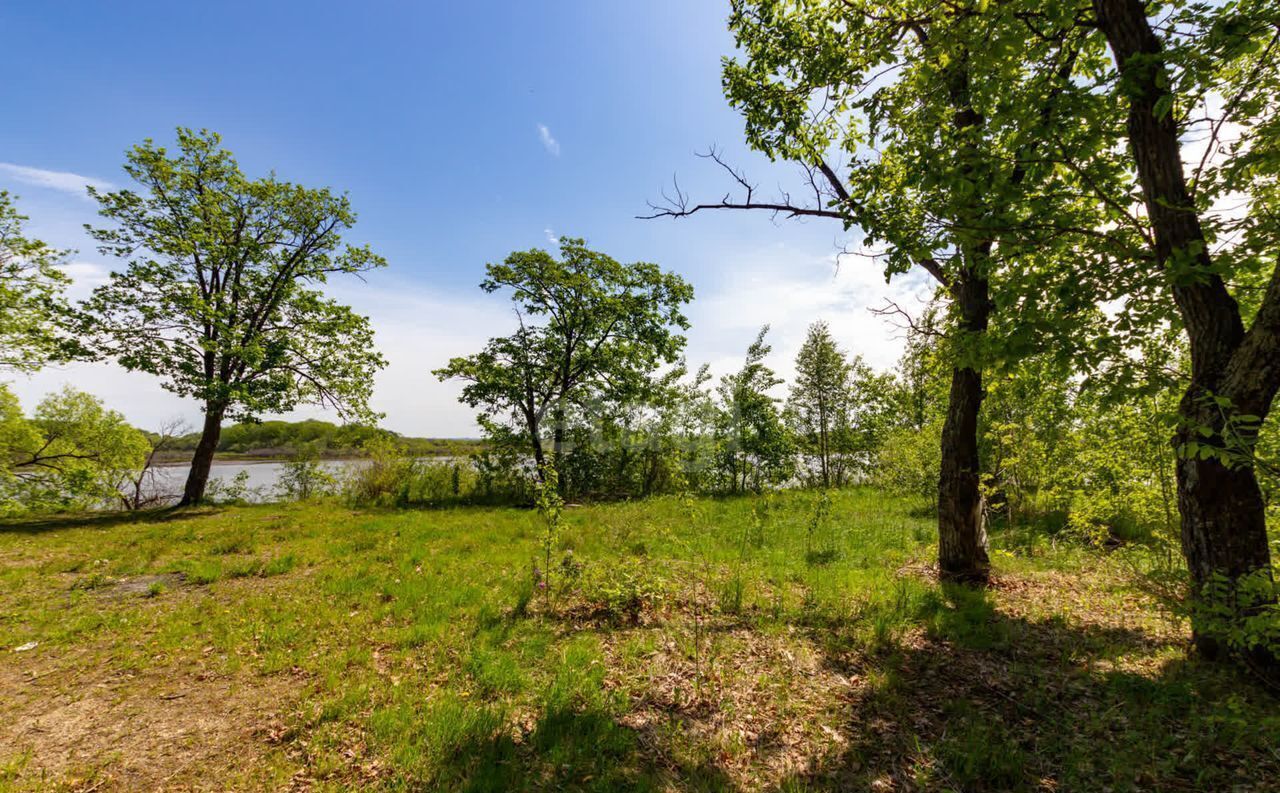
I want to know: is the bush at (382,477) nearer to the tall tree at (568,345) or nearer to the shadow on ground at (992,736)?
the tall tree at (568,345)

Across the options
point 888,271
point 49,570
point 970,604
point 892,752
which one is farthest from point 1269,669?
point 49,570

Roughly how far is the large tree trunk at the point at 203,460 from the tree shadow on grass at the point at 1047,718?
22.0 metres

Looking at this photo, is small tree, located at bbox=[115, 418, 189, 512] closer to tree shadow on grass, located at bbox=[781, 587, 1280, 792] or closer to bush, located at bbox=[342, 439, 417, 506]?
bush, located at bbox=[342, 439, 417, 506]

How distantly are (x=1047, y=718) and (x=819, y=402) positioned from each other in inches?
933

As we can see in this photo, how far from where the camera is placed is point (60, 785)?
3.48 m

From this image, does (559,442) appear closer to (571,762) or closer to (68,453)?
(68,453)

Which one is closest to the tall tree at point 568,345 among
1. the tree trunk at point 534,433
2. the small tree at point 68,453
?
the tree trunk at point 534,433

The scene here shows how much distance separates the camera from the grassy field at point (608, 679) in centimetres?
370

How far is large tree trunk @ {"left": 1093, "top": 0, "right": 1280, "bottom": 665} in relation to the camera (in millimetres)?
3965

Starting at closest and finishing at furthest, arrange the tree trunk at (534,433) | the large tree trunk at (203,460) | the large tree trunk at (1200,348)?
the large tree trunk at (1200,348) → the large tree trunk at (203,460) → the tree trunk at (534,433)

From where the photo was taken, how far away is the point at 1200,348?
4293mm

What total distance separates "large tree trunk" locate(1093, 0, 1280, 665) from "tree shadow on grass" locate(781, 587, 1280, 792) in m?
0.81

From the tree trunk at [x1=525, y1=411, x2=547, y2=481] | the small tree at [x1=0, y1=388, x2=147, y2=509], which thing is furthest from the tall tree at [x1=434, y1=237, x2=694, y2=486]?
the small tree at [x1=0, y1=388, x2=147, y2=509]

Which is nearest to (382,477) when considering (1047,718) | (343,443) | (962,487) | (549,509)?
(343,443)
